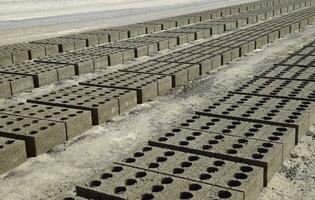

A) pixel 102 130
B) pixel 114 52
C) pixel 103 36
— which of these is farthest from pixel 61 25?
pixel 102 130

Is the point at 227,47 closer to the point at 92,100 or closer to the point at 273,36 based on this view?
the point at 273,36

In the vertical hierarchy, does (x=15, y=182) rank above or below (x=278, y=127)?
below

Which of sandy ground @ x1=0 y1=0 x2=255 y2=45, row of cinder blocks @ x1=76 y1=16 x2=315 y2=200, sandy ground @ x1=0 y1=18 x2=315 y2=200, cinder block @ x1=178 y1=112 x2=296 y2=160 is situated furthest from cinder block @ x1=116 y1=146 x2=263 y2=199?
sandy ground @ x1=0 y1=0 x2=255 y2=45

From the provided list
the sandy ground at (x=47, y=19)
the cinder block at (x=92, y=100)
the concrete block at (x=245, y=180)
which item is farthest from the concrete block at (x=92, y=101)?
the sandy ground at (x=47, y=19)

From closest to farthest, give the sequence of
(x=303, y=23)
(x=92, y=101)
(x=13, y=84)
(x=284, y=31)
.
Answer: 1. (x=92, y=101)
2. (x=13, y=84)
3. (x=284, y=31)
4. (x=303, y=23)

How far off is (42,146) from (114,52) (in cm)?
671

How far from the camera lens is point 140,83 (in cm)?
893

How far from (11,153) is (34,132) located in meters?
0.59

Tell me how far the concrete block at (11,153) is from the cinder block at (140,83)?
121 inches

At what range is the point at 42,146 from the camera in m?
6.29

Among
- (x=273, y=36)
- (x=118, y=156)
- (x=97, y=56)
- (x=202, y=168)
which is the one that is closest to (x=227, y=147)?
(x=202, y=168)

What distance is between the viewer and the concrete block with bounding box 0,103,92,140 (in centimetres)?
680

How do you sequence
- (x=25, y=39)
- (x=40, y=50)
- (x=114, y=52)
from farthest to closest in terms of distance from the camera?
(x=25, y=39) → (x=40, y=50) → (x=114, y=52)

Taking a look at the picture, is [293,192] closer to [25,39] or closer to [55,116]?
[55,116]
